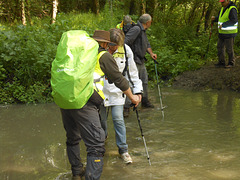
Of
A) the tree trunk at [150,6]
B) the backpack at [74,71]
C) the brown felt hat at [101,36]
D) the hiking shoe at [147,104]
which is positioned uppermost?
the tree trunk at [150,6]

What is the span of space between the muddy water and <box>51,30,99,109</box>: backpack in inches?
59.7

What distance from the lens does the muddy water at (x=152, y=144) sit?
13.4 feet

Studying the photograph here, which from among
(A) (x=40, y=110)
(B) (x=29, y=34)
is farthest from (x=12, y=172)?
(B) (x=29, y=34)

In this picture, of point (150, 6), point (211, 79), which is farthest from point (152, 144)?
point (150, 6)

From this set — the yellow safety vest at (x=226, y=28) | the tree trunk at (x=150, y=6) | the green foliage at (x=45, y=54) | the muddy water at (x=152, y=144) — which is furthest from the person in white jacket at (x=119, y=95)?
the tree trunk at (x=150, y=6)

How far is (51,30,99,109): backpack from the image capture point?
300 centimetres

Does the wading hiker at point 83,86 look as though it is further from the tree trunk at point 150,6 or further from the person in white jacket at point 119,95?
the tree trunk at point 150,6

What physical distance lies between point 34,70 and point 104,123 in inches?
177

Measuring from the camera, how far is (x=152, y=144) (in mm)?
5160

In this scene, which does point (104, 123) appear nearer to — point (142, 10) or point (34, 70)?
point (34, 70)

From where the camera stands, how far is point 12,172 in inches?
163

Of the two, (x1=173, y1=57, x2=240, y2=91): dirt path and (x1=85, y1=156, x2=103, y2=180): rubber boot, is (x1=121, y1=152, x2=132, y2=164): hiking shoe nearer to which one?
(x1=85, y1=156, x2=103, y2=180): rubber boot

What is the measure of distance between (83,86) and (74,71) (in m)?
0.20

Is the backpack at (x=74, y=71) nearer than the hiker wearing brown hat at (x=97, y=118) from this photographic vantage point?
Yes
